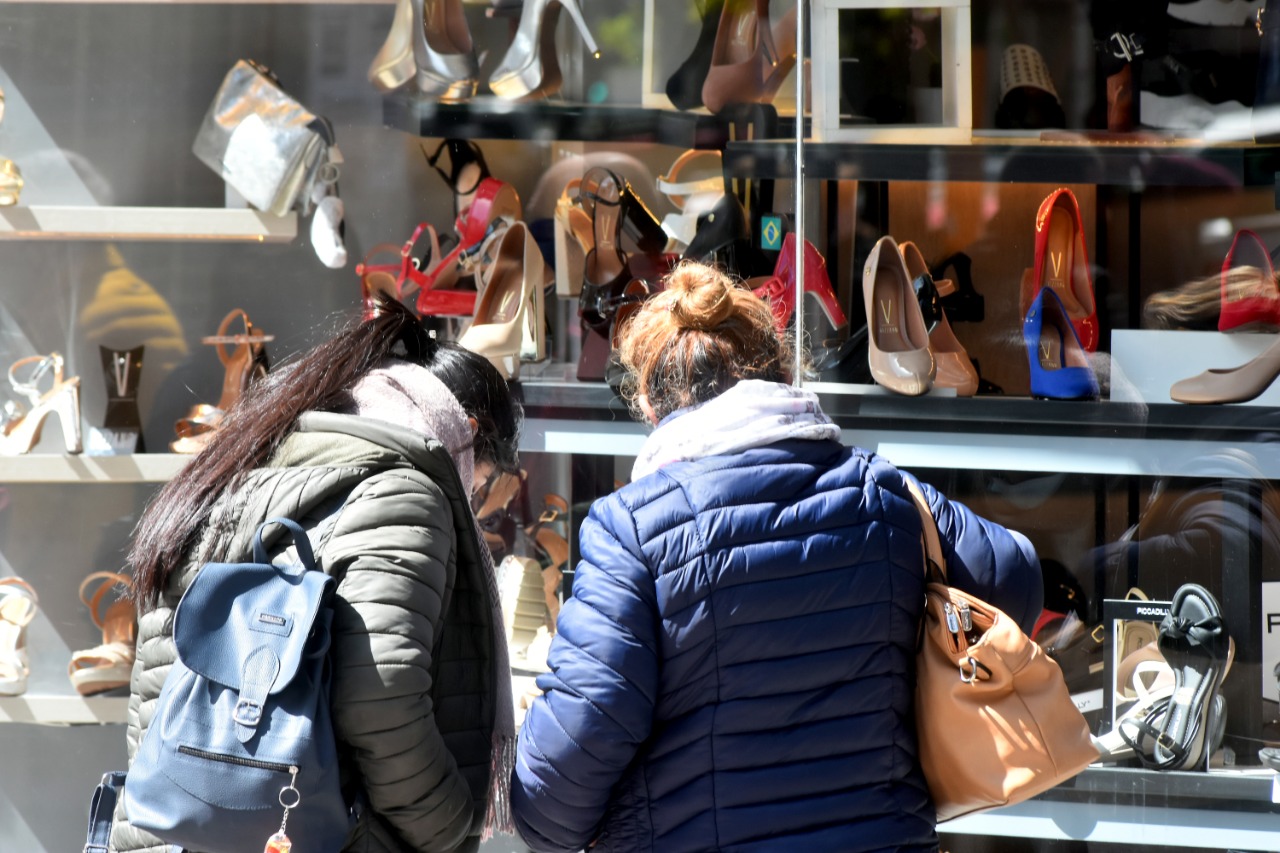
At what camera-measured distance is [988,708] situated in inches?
57.7

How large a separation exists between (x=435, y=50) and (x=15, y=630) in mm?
1763

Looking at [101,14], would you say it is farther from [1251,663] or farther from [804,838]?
[1251,663]

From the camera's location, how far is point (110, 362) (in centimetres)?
305

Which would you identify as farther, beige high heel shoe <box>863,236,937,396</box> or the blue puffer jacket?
beige high heel shoe <box>863,236,937,396</box>

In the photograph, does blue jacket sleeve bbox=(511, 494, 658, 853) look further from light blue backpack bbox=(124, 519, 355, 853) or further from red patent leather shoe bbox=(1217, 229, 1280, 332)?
red patent leather shoe bbox=(1217, 229, 1280, 332)

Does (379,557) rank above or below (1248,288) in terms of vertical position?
below

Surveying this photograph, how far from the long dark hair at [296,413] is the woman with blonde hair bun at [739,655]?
1.30ft

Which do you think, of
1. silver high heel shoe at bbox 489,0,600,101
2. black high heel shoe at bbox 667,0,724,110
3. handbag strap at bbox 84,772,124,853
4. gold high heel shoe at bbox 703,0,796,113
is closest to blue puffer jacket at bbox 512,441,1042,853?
handbag strap at bbox 84,772,124,853

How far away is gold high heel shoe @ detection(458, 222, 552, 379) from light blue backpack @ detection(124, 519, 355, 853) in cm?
123

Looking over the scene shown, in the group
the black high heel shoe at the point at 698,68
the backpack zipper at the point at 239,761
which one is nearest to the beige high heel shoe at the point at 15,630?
the backpack zipper at the point at 239,761

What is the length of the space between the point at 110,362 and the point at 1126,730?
253 cm

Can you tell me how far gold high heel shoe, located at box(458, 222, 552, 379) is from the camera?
2623 millimetres

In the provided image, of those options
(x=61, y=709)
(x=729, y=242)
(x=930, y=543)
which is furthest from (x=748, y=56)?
(x=61, y=709)

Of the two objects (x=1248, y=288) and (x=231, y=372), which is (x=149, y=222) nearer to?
(x=231, y=372)
